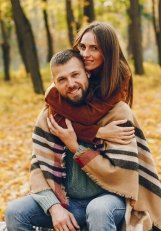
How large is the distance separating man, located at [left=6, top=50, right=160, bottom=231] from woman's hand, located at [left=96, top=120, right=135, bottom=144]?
0.15 ft

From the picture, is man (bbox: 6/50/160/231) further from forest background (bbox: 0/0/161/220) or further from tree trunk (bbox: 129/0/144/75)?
tree trunk (bbox: 129/0/144/75)

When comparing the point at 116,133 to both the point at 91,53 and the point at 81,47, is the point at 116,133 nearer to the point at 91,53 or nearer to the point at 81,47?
the point at 91,53

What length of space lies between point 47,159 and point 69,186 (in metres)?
0.26

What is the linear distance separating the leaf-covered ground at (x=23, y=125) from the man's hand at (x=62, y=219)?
1.96 m

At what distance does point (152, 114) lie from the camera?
10.9m

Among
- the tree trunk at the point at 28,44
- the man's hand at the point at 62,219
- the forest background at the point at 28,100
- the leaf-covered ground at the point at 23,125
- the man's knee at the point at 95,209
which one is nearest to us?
the man's knee at the point at 95,209

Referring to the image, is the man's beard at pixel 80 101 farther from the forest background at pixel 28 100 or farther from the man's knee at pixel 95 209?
the forest background at pixel 28 100

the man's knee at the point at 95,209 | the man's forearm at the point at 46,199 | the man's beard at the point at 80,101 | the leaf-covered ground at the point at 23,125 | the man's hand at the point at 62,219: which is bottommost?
the leaf-covered ground at the point at 23,125

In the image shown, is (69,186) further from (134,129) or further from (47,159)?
(134,129)

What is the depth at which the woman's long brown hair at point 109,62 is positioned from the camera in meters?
3.53

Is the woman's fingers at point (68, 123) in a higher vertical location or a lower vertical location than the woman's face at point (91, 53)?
lower

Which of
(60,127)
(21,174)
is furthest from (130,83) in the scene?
(21,174)

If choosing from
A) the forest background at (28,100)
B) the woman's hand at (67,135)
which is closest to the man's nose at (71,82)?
the woman's hand at (67,135)

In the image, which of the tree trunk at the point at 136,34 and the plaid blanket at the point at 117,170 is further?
the tree trunk at the point at 136,34
